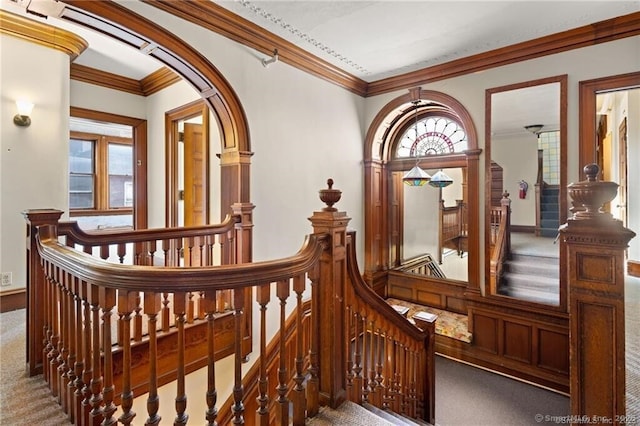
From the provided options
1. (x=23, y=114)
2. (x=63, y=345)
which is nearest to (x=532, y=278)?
(x=63, y=345)

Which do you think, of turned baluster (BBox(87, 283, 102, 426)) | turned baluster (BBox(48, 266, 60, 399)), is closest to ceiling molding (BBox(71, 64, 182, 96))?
turned baluster (BBox(48, 266, 60, 399))

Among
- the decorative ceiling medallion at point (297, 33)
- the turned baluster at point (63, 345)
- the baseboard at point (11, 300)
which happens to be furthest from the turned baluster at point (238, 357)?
the baseboard at point (11, 300)

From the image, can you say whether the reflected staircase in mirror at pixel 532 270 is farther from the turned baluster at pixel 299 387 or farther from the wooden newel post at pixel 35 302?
the wooden newel post at pixel 35 302

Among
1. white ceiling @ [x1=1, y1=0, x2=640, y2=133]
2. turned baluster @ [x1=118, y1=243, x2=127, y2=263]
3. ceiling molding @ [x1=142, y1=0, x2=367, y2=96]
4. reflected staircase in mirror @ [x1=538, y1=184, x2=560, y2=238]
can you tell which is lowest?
turned baluster @ [x1=118, y1=243, x2=127, y2=263]

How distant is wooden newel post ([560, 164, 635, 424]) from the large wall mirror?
8.37 ft

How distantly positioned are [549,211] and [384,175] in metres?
2.21

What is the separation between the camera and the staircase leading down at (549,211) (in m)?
3.47

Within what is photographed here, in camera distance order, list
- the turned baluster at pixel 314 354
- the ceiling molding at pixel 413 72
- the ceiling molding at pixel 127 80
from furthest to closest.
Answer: the ceiling molding at pixel 127 80 < the ceiling molding at pixel 413 72 < the turned baluster at pixel 314 354

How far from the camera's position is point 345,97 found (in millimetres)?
4438

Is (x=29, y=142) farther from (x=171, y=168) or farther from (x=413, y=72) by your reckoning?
(x=413, y=72)

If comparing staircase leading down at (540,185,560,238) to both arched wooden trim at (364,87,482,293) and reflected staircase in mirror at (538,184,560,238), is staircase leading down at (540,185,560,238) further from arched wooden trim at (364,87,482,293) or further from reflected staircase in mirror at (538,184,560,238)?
arched wooden trim at (364,87,482,293)

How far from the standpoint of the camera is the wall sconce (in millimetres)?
2992

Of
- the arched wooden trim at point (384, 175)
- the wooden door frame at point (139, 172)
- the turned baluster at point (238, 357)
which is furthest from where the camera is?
the wooden door frame at point (139, 172)

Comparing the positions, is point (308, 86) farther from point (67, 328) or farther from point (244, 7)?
point (67, 328)
